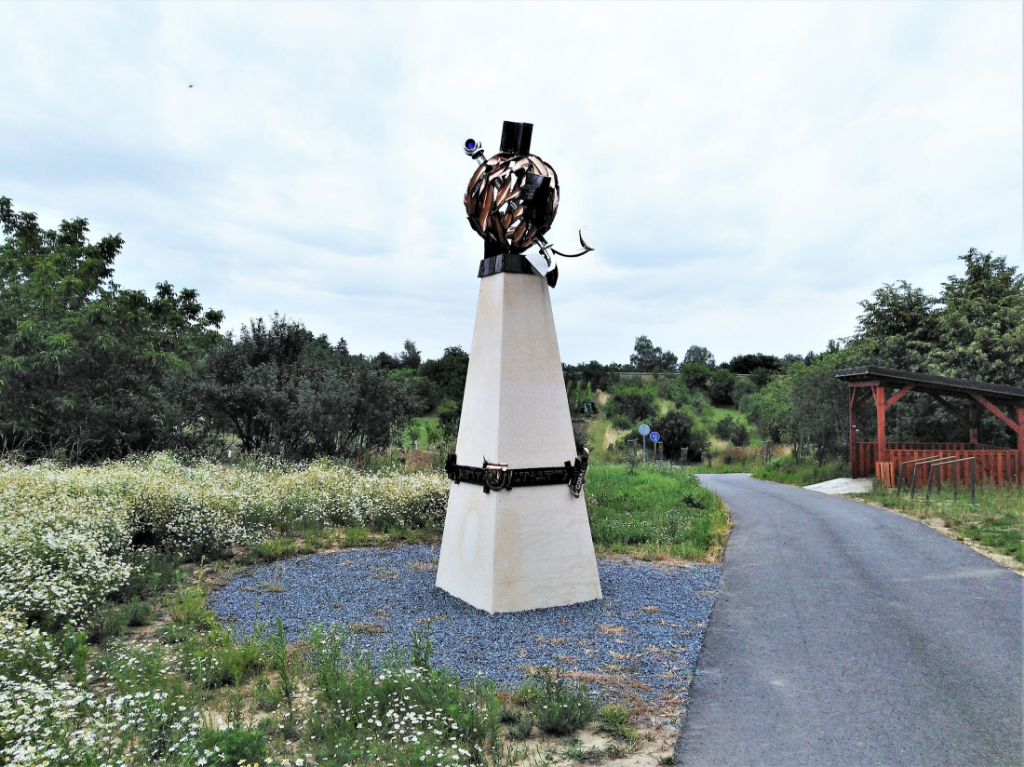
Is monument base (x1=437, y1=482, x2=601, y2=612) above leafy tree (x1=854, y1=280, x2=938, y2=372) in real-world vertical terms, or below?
below

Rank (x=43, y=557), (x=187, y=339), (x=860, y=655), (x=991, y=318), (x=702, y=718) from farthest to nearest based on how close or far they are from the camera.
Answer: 1. (x=187, y=339)
2. (x=991, y=318)
3. (x=43, y=557)
4. (x=860, y=655)
5. (x=702, y=718)

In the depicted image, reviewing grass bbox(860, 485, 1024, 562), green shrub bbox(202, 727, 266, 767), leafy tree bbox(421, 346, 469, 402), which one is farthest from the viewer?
leafy tree bbox(421, 346, 469, 402)

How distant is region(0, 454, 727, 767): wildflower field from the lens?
3455 millimetres

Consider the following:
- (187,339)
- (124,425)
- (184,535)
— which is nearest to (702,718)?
(184,535)

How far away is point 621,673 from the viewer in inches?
193

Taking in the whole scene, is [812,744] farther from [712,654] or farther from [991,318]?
[991,318]

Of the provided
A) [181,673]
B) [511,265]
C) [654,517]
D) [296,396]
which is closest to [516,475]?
[511,265]

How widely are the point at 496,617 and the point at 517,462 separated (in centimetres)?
146

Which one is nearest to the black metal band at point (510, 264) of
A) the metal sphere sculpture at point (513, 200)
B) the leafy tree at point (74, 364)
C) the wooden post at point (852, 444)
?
the metal sphere sculpture at point (513, 200)

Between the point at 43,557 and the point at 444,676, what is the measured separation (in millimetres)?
4188

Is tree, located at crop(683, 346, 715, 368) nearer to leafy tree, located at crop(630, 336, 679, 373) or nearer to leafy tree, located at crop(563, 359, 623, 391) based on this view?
leafy tree, located at crop(630, 336, 679, 373)

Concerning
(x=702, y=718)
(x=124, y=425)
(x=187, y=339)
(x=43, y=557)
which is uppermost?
(x=187, y=339)

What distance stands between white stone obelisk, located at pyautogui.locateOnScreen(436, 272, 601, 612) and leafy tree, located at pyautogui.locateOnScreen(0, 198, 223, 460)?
11.8 metres

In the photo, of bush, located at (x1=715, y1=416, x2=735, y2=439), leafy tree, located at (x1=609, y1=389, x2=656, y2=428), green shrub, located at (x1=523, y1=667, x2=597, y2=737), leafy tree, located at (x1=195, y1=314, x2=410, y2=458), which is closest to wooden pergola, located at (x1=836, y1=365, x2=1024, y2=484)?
leafy tree, located at (x1=195, y1=314, x2=410, y2=458)
